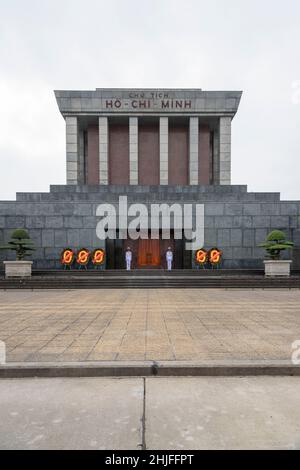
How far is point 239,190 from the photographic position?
28.1 metres

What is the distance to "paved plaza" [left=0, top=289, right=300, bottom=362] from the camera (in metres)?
5.79

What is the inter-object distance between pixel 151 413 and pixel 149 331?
3744 mm

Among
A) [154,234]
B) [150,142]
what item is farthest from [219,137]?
[154,234]

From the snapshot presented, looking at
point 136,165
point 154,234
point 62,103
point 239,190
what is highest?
point 62,103

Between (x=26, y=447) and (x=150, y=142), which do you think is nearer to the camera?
(x=26, y=447)

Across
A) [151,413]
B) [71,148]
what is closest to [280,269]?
[151,413]

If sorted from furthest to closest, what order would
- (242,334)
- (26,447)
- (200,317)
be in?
(200,317) < (242,334) < (26,447)

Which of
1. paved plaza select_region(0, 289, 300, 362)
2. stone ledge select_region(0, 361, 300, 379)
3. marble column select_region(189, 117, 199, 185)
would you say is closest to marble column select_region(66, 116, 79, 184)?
marble column select_region(189, 117, 199, 185)

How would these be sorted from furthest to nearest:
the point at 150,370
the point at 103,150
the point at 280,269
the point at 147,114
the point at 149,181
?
1. the point at 149,181
2. the point at 103,150
3. the point at 147,114
4. the point at 280,269
5. the point at 150,370

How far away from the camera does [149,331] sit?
7539 millimetres

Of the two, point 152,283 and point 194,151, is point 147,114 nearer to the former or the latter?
point 194,151
